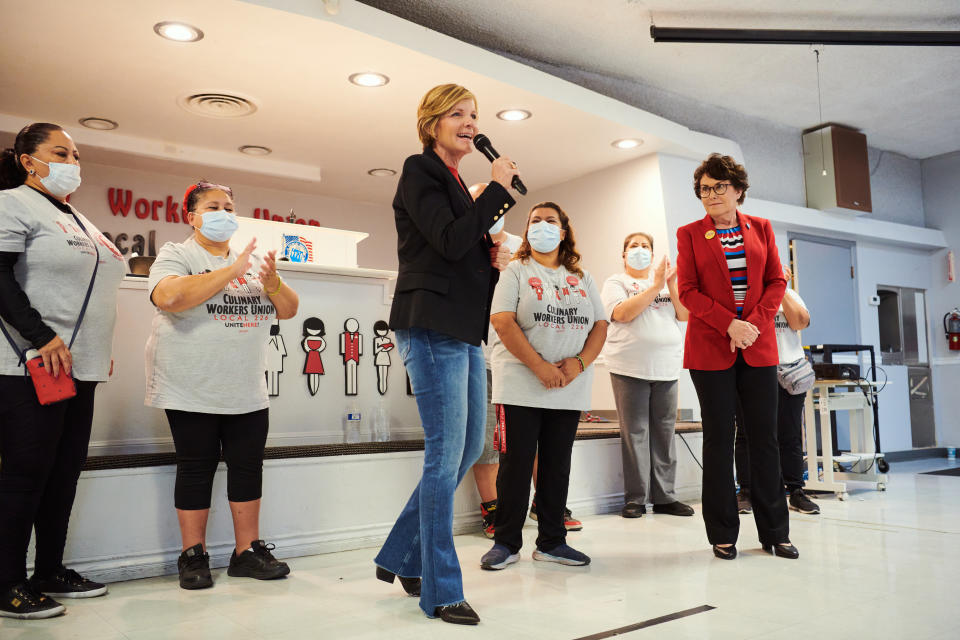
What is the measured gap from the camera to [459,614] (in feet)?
6.26

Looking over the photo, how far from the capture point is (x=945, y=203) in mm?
7387

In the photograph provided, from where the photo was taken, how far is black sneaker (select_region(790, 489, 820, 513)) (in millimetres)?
3693

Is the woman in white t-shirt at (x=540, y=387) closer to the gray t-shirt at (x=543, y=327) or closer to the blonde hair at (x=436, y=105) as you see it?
the gray t-shirt at (x=543, y=327)

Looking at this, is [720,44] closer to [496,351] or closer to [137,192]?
[496,351]

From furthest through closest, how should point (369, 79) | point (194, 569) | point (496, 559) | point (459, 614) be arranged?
1. point (369, 79)
2. point (496, 559)
3. point (194, 569)
4. point (459, 614)

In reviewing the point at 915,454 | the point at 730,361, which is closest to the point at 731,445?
the point at 730,361

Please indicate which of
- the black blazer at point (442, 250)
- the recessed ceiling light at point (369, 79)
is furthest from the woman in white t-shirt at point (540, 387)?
the recessed ceiling light at point (369, 79)

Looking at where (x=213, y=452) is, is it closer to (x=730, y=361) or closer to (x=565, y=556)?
(x=565, y=556)

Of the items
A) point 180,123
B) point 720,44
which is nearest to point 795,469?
point 720,44

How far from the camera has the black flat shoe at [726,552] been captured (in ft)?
8.88

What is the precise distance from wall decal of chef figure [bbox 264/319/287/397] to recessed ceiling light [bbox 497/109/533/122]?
2028 millimetres

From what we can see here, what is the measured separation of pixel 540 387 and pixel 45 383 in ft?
5.10

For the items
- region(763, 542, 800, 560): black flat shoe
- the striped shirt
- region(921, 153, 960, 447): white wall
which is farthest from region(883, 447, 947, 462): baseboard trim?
the striped shirt

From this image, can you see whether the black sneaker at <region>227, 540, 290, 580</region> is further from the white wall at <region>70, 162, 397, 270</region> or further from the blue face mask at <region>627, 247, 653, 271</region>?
the white wall at <region>70, 162, 397, 270</region>
